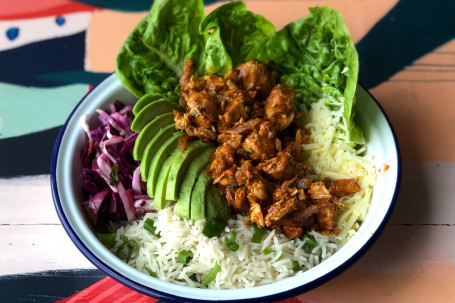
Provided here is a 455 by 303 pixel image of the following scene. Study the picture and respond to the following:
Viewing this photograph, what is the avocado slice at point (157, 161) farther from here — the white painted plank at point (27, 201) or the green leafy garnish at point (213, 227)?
the white painted plank at point (27, 201)

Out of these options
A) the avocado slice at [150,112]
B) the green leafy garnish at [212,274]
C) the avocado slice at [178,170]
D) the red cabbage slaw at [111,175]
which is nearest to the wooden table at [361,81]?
the red cabbage slaw at [111,175]

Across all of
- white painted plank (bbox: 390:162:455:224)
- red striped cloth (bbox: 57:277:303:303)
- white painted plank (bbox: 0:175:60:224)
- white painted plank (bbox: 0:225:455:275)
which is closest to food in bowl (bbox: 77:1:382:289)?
red striped cloth (bbox: 57:277:303:303)

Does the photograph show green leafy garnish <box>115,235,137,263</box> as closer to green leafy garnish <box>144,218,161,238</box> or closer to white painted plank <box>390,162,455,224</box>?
green leafy garnish <box>144,218,161,238</box>

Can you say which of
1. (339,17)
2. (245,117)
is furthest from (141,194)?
(339,17)

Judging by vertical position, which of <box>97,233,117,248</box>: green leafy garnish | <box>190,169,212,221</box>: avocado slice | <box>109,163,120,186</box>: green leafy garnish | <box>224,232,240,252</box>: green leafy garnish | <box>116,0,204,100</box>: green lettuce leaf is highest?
<box>116,0,204,100</box>: green lettuce leaf

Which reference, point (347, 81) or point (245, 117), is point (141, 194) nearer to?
point (245, 117)
